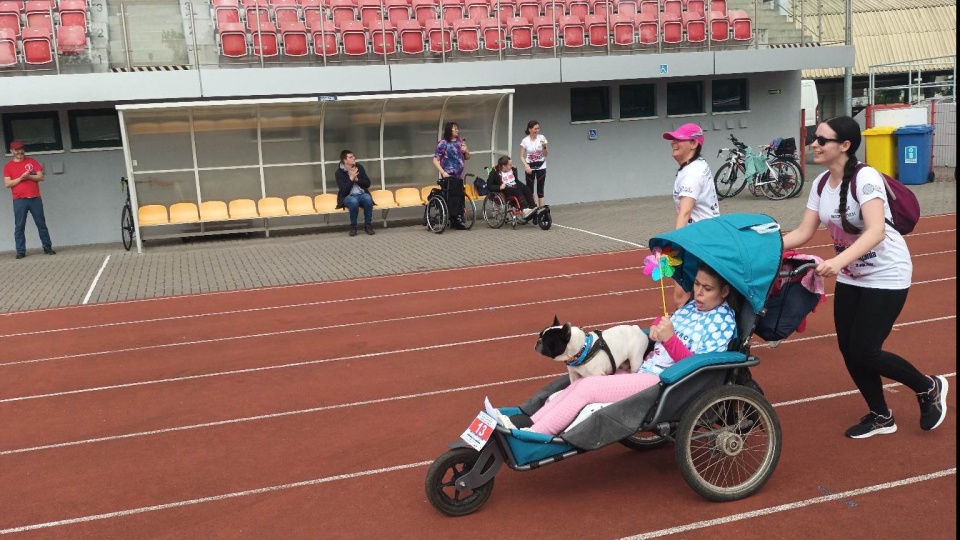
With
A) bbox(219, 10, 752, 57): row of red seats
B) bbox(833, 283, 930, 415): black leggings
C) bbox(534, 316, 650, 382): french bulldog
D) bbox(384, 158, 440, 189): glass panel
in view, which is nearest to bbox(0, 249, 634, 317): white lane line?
bbox(384, 158, 440, 189): glass panel

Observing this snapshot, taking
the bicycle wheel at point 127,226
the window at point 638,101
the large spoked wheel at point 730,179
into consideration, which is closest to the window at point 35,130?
the bicycle wheel at point 127,226

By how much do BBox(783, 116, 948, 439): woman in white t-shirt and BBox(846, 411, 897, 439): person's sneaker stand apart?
216 mm

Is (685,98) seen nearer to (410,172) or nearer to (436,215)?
(410,172)

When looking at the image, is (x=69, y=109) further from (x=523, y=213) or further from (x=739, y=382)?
(x=739, y=382)

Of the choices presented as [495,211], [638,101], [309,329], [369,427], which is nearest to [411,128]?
[495,211]

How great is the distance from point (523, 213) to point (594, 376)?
40.9ft

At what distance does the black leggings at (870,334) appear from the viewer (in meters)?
5.61

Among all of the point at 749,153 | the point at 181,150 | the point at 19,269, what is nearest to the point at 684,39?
the point at 749,153

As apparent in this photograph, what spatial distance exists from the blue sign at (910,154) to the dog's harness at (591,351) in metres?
18.3

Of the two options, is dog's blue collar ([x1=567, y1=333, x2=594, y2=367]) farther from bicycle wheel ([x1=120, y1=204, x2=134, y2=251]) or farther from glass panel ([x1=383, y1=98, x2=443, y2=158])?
glass panel ([x1=383, y1=98, x2=443, y2=158])

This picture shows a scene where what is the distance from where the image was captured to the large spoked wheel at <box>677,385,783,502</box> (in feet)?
16.3

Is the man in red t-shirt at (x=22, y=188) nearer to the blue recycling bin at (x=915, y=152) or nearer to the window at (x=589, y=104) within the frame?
the window at (x=589, y=104)

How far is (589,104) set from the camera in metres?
22.3

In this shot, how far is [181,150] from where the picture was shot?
1852 centimetres
